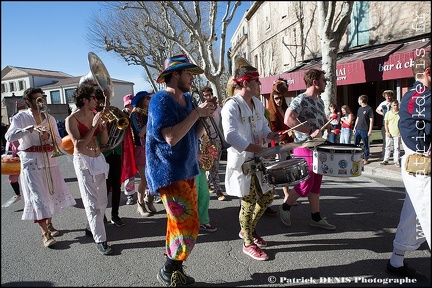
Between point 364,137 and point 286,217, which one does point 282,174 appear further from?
point 364,137

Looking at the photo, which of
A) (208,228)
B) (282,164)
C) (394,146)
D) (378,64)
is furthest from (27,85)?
(378,64)

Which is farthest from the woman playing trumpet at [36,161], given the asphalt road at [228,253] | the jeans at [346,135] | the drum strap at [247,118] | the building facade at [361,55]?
the jeans at [346,135]

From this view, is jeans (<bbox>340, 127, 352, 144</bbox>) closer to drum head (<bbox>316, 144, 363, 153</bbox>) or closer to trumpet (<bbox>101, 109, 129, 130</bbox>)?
drum head (<bbox>316, 144, 363, 153</bbox>)

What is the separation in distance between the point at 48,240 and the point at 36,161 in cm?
92

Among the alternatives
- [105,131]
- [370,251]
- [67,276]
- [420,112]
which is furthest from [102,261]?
[420,112]

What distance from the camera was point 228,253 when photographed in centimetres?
325

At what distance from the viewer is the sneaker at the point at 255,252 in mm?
3041

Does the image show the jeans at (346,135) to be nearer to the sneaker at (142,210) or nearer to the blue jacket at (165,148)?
the sneaker at (142,210)

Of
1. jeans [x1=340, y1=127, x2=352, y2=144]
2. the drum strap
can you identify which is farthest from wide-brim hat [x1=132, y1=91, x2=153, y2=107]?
jeans [x1=340, y1=127, x2=352, y2=144]

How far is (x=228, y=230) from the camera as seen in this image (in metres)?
3.90

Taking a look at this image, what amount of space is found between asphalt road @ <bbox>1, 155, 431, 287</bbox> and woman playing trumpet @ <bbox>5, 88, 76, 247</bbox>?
1.12 ft

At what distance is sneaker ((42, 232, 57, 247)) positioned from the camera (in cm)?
355

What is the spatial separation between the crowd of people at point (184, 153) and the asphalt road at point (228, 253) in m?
0.17

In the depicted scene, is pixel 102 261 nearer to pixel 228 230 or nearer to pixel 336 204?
pixel 228 230
